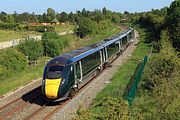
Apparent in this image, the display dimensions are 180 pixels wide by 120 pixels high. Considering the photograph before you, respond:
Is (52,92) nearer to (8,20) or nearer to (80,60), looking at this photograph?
(80,60)

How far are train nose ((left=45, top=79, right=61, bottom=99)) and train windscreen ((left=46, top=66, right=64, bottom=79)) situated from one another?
316 mm

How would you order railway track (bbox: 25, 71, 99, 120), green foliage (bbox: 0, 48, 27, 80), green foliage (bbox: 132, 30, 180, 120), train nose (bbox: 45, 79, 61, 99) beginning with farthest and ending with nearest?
1. green foliage (bbox: 0, 48, 27, 80)
2. train nose (bbox: 45, 79, 61, 99)
3. railway track (bbox: 25, 71, 99, 120)
4. green foliage (bbox: 132, 30, 180, 120)

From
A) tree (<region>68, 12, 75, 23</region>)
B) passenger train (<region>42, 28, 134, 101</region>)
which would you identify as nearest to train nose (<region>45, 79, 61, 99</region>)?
passenger train (<region>42, 28, 134, 101</region>)

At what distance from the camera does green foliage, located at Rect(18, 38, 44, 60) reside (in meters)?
43.2

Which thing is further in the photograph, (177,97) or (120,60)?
(120,60)

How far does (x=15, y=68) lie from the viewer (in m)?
35.5

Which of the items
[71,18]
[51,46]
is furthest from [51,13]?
[51,46]

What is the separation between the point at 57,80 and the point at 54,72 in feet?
2.50

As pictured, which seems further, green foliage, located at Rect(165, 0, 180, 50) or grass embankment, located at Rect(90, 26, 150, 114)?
green foliage, located at Rect(165, 0, 180, 50)

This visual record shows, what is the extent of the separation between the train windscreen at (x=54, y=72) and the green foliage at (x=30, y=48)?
21.6 metres

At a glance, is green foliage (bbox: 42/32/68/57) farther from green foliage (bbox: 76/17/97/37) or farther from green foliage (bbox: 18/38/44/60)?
green foliage (bbox: 76/17/97/37)

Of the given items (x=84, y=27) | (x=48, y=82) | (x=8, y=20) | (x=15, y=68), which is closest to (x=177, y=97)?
(x=48, y=82)

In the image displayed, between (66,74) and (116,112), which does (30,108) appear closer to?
(66,74)

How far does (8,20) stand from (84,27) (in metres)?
61.6
